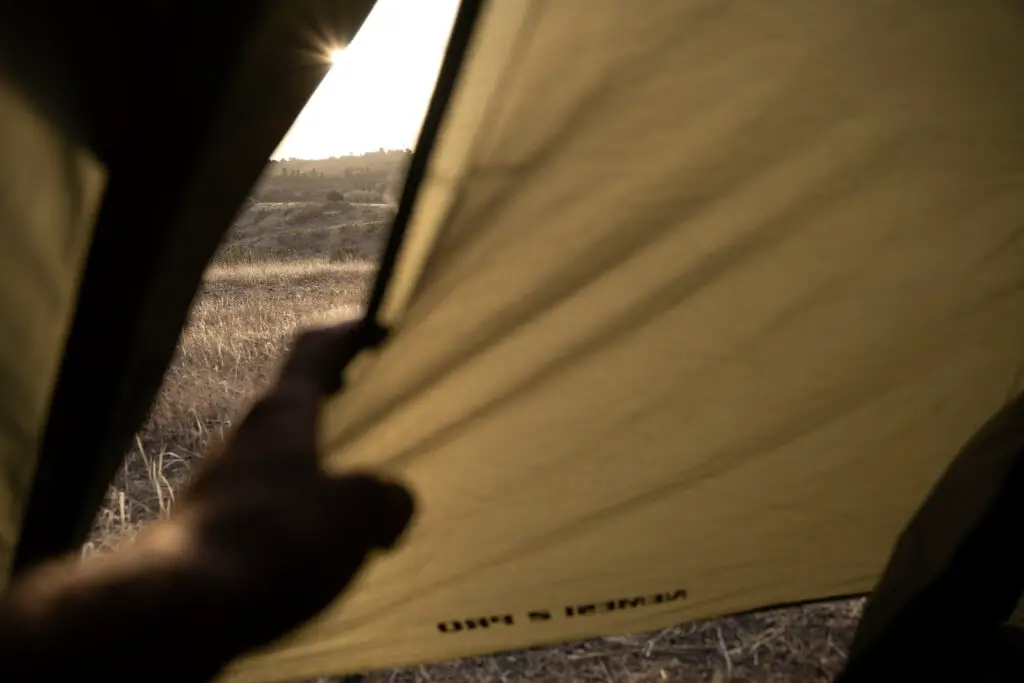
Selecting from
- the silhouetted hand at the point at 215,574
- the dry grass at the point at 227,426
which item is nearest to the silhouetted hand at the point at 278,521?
the silhouetted hand at the point at 215,574

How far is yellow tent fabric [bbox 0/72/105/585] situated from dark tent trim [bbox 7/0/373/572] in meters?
0.02

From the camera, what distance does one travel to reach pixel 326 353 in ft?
2.48

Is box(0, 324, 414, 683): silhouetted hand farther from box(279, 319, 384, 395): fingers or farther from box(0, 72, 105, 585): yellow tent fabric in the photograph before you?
box(0, 72, 105, 585): yellow tent fabric

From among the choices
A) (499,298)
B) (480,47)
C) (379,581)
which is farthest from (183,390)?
(480,47)

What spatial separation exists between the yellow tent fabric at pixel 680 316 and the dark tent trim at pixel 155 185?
168 mm

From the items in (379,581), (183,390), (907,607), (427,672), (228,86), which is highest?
(228,86)

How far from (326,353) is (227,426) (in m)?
1.95

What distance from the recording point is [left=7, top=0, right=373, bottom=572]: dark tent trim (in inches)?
22.5

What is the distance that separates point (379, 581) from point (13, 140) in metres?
0.74

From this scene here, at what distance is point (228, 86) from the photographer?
59cm

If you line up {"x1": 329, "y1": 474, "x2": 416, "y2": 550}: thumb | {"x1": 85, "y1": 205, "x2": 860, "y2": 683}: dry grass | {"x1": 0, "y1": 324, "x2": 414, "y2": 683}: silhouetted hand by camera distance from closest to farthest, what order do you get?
{"x1": 0, "y1": 324, "x2": 414, "y2": 683}: silhouetted hand < {"x1": 329, "y1": 474, "x2": 416, "y2": 550}: thumb < {"x1": 85, "y1": 205, "x2": 860, "y2": 683}: dry grass

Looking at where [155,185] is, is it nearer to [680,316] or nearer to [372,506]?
[372,506]

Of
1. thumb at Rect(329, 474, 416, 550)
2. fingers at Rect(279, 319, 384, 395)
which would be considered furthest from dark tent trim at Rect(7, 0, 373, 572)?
thumb at Rect(329, 474, 416, 550)

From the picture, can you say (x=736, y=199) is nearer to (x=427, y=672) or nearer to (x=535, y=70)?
(x=535, y=70)
